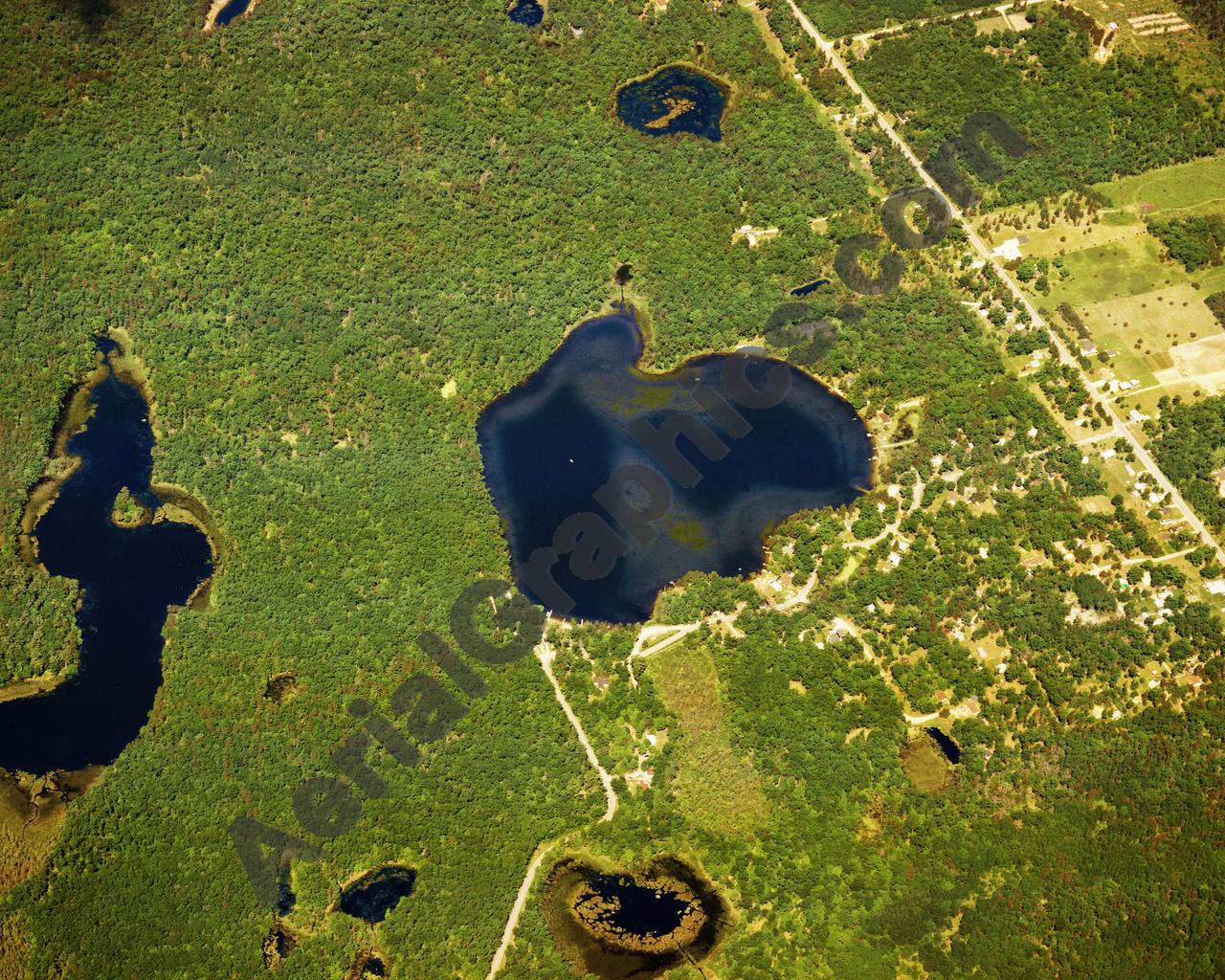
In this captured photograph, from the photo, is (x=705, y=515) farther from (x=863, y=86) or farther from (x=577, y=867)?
(x=863, y=86)

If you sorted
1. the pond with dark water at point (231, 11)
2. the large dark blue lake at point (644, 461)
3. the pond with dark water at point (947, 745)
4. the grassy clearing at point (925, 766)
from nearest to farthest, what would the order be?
the grassy clearing at point (925, 766) → the pond with dark water at point (947, 745) → the large dark blue lake at point (644, 461) → the pond with dark water at point (231, 11)

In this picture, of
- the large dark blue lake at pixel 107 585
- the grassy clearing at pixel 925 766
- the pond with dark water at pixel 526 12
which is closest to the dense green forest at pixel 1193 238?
the grassy clearing at pixel 925 766

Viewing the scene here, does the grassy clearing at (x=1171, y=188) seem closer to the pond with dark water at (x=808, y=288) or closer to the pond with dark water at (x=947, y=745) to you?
the pond with dark water at (x=808, y=288)

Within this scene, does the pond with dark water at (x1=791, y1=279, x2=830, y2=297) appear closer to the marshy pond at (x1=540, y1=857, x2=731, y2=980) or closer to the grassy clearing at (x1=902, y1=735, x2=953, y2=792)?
the grassy clearing at (x1=902, y1=735, x2=953, y2=792)

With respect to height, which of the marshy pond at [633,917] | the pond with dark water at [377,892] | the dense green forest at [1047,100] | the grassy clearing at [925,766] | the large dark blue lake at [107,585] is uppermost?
the dense green forest at [1047,100]

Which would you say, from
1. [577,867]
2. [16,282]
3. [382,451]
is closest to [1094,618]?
[577,867]

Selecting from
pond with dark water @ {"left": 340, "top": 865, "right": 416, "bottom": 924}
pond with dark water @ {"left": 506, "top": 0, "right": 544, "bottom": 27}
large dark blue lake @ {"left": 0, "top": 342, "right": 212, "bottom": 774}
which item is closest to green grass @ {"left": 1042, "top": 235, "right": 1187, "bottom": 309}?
pond with dark water @ {"left": 506, "top": 0, "right": 544, "bottom": 27}

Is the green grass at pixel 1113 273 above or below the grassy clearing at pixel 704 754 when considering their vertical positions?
above
